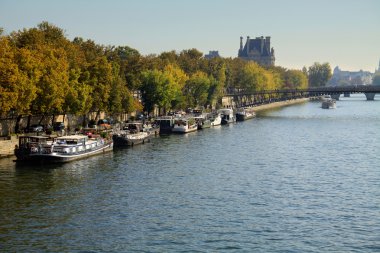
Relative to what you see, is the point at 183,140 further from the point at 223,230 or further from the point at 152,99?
the point at 223,230

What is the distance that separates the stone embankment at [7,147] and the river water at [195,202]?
3.66m

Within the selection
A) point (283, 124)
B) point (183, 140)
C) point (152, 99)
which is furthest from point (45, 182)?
point (283, 124)

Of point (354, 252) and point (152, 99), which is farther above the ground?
point (152, 99)

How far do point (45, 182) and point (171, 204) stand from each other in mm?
13119

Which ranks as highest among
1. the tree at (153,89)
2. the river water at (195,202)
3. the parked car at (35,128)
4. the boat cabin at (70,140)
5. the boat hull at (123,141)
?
the tree at (153,89)

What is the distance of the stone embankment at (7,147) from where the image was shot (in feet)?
228

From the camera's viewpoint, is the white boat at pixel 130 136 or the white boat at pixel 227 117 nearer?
the white boat at pixel 130 136

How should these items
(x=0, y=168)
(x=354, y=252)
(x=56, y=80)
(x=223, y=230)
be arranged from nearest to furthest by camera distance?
(x=354, y=252), (x=223, y=230), (x=0, y=168), (x=56, y=80)

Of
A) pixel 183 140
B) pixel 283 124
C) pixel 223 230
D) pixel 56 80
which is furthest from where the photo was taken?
pixel 283 124

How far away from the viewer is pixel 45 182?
56.2 m

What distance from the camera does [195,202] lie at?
49.3 meters

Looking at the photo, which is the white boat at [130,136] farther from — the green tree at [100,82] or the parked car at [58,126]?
the parked car at [58,126]

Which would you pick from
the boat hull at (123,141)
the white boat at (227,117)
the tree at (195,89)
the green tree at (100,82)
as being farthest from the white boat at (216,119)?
the boat hull at (123,141)

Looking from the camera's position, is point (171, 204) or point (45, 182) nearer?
point (171, 204)
